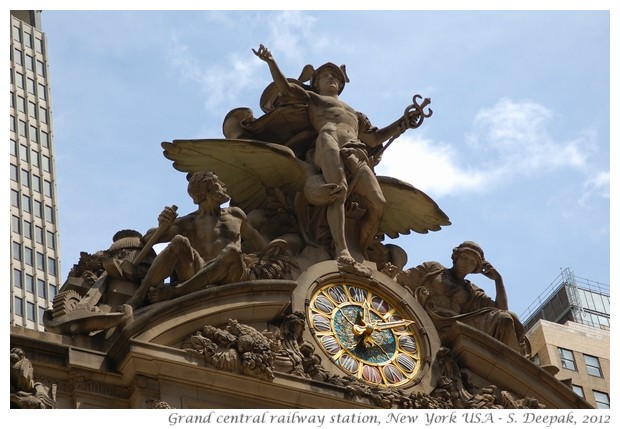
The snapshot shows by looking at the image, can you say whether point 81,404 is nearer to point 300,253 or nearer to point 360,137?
point 300,253

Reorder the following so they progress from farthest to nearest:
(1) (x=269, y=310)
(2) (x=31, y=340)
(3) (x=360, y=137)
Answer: (3) (x=360, y=137) < (1) (x=269, y=310) < (2) (x=31, y=340)

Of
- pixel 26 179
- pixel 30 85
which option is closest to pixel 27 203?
pixel 26 179

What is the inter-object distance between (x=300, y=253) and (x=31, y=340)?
18.9 feet

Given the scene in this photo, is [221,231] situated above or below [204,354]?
above

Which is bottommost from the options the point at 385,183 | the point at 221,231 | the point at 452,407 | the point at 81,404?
the point at 81,404

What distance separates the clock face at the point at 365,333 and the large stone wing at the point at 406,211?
2.76 meters

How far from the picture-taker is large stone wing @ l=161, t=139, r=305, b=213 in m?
27.3

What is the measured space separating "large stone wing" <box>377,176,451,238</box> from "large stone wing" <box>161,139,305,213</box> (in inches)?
71.1

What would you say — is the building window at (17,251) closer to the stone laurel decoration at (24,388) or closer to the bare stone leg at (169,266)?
the bare stone leg at (169,266)

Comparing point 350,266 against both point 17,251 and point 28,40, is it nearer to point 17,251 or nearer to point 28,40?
point 17,251

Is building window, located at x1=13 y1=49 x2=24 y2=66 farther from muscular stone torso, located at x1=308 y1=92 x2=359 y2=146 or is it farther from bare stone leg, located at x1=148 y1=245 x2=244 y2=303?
bare stone leg, located at x1=148 y1=245 x2=244 y2=303

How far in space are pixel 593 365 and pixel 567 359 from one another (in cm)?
78
